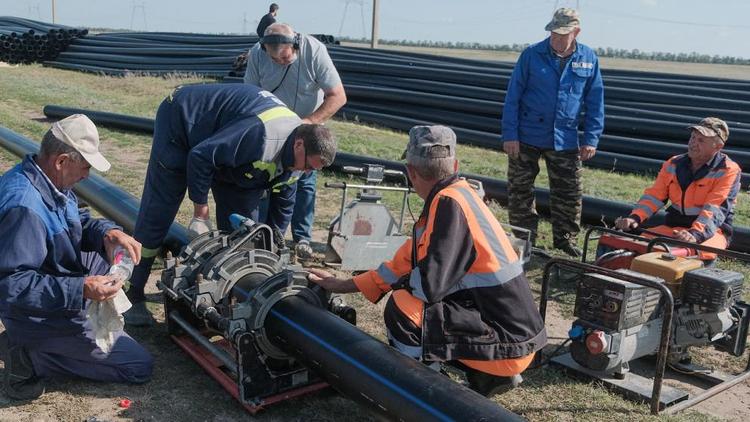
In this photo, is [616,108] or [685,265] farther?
[616,108]

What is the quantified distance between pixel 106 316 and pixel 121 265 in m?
0.26

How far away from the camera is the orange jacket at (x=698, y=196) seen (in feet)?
15.7

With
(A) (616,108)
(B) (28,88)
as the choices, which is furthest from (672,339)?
(B) (28,88)

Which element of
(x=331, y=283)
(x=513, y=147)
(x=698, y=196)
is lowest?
(x=331, y=283)

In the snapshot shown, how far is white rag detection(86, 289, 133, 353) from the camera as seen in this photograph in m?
3.35

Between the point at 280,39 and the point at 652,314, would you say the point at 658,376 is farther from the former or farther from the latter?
the point at 280,39

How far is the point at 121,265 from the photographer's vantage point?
339 centimetres

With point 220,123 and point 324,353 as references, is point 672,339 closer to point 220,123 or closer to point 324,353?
point 324,353

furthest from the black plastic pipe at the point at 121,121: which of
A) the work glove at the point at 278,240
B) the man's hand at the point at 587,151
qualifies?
the work glove at the point at 278,240

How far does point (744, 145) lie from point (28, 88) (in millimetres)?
14089

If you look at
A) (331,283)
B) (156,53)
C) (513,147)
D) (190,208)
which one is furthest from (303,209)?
(156,53)

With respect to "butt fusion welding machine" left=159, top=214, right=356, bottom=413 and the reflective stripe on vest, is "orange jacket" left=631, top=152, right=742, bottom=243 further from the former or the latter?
the reflective stripe on vest

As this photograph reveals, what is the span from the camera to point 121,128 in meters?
11.2

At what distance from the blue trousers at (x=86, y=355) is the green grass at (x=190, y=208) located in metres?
0.09
